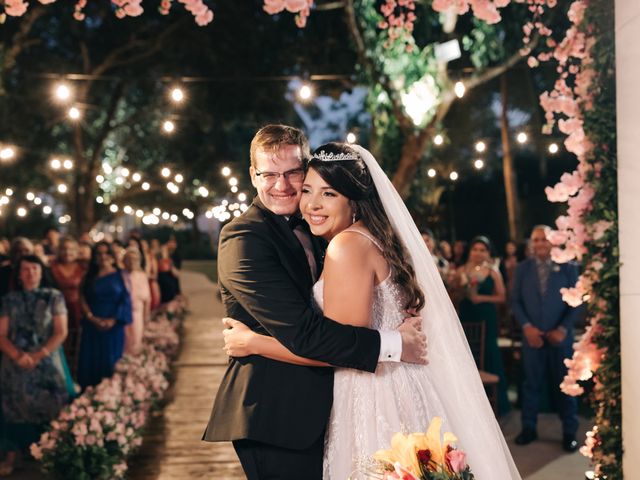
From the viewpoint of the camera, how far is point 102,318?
28.9 feet

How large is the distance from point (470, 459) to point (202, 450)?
454cm

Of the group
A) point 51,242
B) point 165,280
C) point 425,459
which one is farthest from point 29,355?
point 51,242

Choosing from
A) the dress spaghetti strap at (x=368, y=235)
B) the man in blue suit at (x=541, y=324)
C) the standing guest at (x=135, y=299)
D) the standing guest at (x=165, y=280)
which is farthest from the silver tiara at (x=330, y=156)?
the standing guest at (x=165, y=280)

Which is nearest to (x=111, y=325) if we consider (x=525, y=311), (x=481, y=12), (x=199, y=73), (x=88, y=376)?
(x=88, y=376)

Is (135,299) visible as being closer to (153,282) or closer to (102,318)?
(102,318)

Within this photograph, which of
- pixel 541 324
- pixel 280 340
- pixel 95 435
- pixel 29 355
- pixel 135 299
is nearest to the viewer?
pixel 280 340

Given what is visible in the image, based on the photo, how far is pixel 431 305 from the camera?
11.8ft

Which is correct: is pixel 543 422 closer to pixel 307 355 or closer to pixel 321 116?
pixel 307 355

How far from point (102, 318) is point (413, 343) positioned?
6122 mm

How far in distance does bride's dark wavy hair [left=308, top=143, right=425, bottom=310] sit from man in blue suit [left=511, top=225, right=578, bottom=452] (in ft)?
14.4

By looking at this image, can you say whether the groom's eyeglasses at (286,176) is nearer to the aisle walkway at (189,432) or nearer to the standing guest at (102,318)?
the aisle walkway at (189,432)

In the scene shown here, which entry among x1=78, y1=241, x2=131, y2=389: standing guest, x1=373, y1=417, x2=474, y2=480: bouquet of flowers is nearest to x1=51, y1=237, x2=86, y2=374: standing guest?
x1=78, y1=241, x2=131, y2=389: standing guest

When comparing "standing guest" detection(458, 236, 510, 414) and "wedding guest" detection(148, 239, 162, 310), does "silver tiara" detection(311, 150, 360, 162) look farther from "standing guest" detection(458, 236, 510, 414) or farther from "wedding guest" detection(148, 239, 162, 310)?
"wedding guest" detection(148, 239, 162, 310)

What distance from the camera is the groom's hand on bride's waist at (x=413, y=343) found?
130 inches
